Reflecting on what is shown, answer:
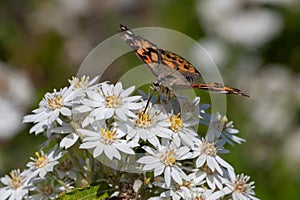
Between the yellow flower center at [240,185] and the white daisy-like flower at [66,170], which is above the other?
the white daisy-like flower at [66,170]

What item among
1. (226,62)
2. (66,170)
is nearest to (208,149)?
(66,170)

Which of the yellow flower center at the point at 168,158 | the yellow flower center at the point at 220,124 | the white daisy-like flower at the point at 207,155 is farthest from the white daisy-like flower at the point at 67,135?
the yellow flower center at the point at 220,124

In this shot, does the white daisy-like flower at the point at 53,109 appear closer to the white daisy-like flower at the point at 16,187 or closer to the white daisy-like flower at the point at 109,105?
the white daisy-like flower at the point at 109,105

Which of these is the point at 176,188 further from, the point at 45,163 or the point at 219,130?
the point at 45,163

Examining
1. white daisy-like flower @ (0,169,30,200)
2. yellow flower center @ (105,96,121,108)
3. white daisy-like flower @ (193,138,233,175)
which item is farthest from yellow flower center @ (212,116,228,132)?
white daisy-like flower @ (0,169,30,200)

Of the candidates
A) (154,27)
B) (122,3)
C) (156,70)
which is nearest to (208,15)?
(154,27)

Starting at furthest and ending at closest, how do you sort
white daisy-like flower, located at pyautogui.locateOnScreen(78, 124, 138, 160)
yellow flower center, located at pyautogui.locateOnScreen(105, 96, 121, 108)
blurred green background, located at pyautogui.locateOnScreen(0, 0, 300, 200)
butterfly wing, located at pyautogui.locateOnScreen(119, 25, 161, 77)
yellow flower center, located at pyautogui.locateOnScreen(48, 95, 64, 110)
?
blurred green background, located at pyautogui.locateOnScreen(0, 0, 300, 200)
butterfly wing, located at pyautogui.locateOnScreen(119, 25, 161, 77)
yellow flower center, located at pyautogui.locateOnScreen(48, 95, 64, 110)
yellow flower center, located at pyautogui.locateOnScreen(105, 96, 121, 108)
white daisy-like flower, located at pyautogui.locateOnScreen(78, 124, 138, 160)

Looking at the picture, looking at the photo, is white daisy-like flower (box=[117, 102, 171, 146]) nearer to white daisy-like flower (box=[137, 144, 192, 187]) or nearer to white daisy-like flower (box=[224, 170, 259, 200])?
white daisy-like flower (box=[137, 144, 192, 187])
